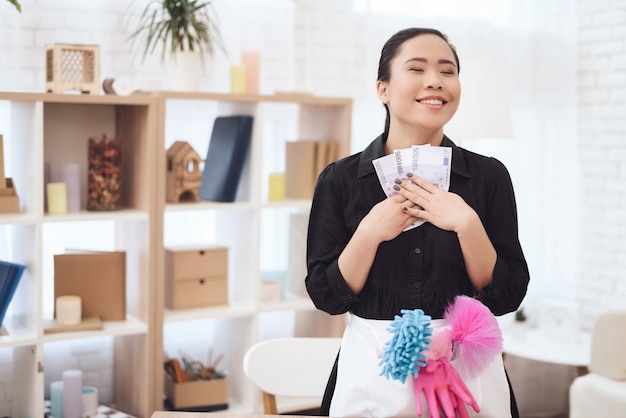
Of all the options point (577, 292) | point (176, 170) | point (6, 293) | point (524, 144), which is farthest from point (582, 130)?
point (6, 293)

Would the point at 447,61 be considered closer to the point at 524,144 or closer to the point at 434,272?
the point at 434,272

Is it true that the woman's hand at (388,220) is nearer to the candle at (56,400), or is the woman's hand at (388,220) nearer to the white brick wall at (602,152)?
the candle at (56,400)

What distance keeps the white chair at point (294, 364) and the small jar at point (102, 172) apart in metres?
1.13

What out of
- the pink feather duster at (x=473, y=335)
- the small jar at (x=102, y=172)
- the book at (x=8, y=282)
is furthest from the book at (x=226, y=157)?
the pink feather duster at (x=473, y=335)

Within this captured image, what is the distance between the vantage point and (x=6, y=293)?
2793 mm

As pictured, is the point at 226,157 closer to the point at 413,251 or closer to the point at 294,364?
the point at 294,364

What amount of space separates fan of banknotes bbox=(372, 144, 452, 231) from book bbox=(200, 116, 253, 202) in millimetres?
1726

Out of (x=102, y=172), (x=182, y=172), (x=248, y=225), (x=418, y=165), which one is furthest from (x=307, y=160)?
(x=418, y=165)

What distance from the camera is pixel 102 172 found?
303cm

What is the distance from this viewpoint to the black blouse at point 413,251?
1.56 metres

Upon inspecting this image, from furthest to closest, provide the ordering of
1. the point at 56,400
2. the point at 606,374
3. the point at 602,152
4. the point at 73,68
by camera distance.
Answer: the point at 602,152 < the point at 606,374 < the point at 56,400 < the point at 73,68

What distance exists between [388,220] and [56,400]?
6.51 feet

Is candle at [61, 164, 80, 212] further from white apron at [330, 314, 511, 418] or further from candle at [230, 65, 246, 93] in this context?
white apron at [330, 314, 511, 418]

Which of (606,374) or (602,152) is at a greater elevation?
(602,152)
